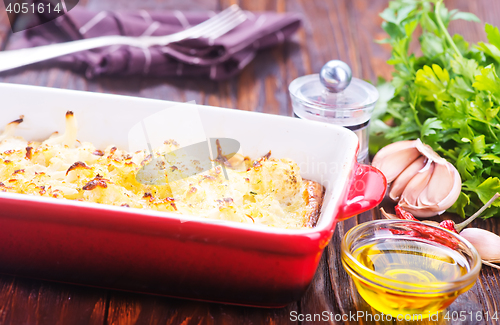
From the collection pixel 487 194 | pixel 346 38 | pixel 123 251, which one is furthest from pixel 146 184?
pixel 346 38

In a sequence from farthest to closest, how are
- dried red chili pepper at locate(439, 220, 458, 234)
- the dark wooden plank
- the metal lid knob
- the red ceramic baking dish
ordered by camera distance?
the metal lid knob < dried red chili pepper at locate(439, 220, 458, 234) < the dark wooden plank < the red ceramic baking dish

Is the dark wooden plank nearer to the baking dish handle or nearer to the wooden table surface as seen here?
the wooden table surface

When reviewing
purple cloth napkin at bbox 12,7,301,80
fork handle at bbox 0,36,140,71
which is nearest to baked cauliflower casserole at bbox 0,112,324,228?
fork handle at bbox 0,36,140,71

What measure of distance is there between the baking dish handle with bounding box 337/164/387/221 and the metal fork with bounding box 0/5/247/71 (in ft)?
4.57

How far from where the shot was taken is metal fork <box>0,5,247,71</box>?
205cm

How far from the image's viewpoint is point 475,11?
117 inches

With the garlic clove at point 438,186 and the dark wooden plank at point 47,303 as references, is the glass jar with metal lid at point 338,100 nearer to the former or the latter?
the garlic clove at point 438,186

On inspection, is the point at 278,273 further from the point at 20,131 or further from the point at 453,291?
the point at 20,131

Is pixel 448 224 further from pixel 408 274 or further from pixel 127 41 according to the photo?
pixel 127 41

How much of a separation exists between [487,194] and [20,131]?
1.41 m

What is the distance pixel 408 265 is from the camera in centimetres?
120

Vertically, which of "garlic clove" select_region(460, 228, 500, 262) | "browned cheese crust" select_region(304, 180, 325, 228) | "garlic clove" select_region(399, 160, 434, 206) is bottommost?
"garlic clove" select_region(460, 228, 500, 262)

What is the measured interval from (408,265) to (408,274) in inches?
1.3

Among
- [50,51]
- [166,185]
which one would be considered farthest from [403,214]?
[50,51]
